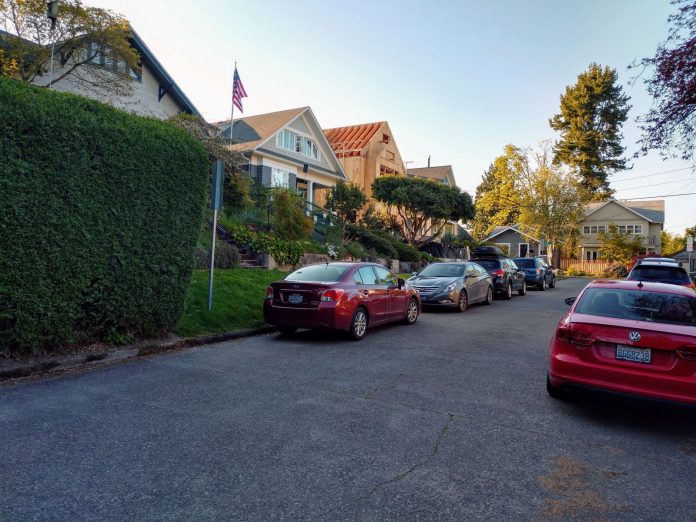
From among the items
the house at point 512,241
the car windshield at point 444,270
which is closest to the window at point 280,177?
the car windshield at point 444,270

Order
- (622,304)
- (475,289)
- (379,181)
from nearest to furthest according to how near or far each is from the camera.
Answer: (622,304), (475,289), (379,181)

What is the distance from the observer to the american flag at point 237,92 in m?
23.1

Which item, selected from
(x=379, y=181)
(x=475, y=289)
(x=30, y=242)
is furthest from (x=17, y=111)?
(x=379, y=181)

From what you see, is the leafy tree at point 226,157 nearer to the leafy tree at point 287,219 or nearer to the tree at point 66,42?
the leafy tree at point 287,219

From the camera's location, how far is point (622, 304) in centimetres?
567

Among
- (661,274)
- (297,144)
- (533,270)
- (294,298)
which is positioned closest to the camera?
(294,298)

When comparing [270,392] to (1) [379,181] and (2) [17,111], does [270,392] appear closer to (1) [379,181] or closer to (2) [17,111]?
(2) [17,111]

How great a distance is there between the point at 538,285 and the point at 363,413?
77.3 feet

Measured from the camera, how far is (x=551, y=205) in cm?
4844

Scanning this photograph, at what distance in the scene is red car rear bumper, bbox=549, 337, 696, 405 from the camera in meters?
4.77

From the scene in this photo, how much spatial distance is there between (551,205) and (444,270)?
37.1 meters

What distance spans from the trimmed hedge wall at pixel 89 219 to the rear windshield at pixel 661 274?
11057 millimetres

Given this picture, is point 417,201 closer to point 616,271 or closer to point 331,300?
point 616,271

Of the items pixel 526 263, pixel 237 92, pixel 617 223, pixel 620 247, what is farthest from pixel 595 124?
pixel 237 92
